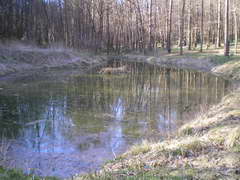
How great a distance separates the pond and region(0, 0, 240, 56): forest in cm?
1213

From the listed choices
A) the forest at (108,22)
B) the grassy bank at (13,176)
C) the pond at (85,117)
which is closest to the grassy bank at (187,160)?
the grassy bank at (13,176)

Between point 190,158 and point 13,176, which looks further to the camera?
point 190,158

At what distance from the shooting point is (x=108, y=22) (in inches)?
1879

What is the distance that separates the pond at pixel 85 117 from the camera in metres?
7.46

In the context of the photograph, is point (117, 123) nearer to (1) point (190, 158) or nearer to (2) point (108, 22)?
(1) point (190, 158)

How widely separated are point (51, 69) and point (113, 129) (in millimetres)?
19346

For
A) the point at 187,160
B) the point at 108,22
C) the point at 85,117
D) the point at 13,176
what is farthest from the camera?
the point at 108,22

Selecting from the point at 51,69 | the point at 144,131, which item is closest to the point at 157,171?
the point at 144,131

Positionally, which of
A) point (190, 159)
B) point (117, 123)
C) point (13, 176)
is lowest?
point (117, 123)

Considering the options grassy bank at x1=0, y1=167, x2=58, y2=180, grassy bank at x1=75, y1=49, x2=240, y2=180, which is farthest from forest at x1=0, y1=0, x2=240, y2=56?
grassy bank at x1=0, y1=167, x2=58, y2=180

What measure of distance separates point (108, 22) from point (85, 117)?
38.3m

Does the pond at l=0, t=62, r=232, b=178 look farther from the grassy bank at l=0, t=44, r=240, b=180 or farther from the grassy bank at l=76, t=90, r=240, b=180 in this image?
the grassy bank at l=76, t=90, r=240, b=180

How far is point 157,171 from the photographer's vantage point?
4.97 m

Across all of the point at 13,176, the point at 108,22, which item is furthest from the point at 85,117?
the point at 108,22
